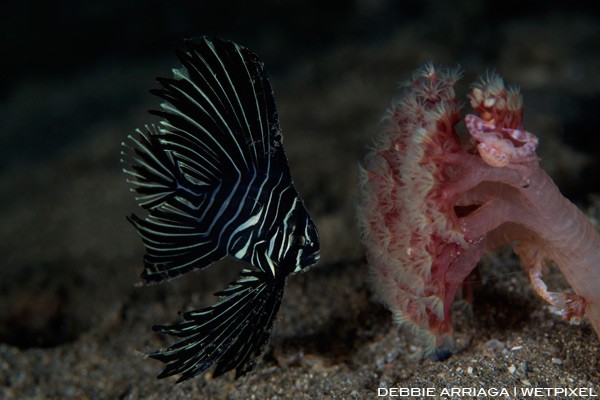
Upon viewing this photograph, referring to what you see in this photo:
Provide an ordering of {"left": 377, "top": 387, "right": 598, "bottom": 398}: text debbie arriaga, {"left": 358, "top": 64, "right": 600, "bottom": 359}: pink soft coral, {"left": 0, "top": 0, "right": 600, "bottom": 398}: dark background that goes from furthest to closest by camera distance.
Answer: {"left": 0, "top": 0, "right": 600, "bottom": 398}: dark background
{"left": 377, "top": 387, "right": 598, "bottom": 398}: text debbie arriaga
{"left": 358, "top": 64, "right": 600, "bottom": 359}: pink soft coral

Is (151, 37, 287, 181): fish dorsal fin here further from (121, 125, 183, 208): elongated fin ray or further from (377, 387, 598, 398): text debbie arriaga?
(377, 387, 598, 398): text debbie arriaga

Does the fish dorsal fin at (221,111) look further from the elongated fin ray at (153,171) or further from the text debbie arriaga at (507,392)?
the text debbie arriaga at (507,392)

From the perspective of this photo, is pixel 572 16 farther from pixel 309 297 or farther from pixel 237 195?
pixel 237 195

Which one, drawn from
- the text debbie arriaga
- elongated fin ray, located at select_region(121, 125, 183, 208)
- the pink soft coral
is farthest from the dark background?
elongated fin ray, located at select_region(121, 125, 183, 208)

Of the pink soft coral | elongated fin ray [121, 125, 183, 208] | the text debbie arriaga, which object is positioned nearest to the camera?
the pink soft coral

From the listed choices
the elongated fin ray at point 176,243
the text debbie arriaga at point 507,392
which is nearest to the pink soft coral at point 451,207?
the text debbie arriaga at point 507,392

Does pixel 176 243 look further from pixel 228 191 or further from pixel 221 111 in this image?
pixel 221 111

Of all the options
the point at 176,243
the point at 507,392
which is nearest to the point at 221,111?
the point at 176,243
